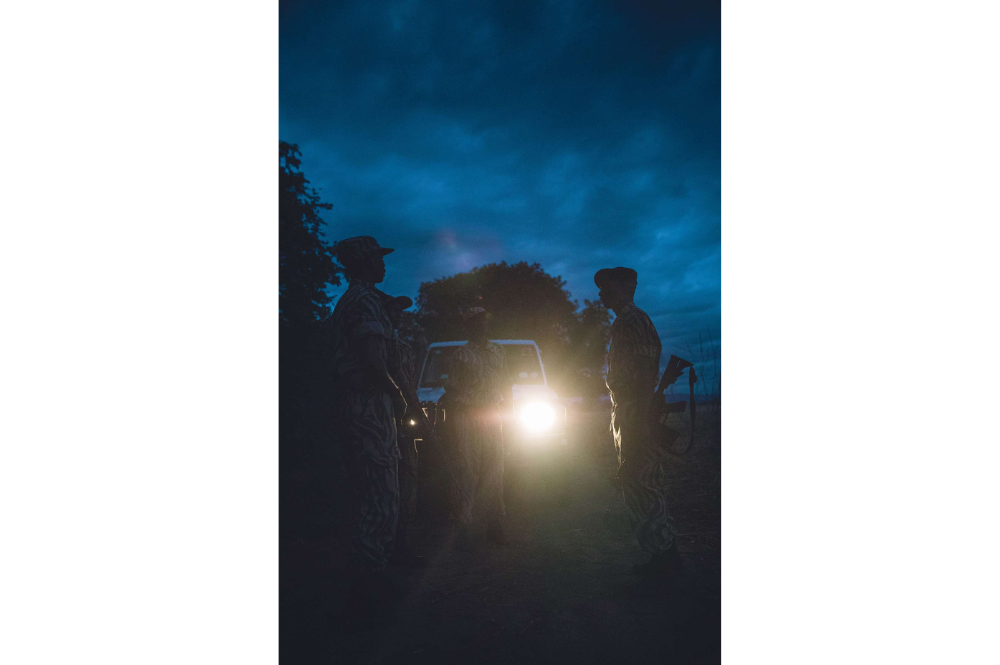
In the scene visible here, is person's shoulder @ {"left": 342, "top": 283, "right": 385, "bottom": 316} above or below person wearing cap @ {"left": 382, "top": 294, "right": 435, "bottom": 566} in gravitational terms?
above

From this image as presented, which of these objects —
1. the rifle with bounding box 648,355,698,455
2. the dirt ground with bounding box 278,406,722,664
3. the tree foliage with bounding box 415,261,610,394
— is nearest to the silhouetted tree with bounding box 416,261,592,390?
the tree foliage with bounding box 415,261,610,394

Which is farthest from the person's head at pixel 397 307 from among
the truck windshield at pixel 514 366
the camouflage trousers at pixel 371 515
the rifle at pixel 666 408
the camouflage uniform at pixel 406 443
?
the rifle at pixel 666 408

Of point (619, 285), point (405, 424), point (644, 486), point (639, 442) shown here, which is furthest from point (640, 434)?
point (405, 424)

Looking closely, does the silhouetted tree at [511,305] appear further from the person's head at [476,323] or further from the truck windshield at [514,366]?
the person's head at [476,323]

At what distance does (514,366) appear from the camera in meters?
7.06

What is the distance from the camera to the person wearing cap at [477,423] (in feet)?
15.7

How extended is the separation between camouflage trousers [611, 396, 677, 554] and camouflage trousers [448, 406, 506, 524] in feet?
5.02

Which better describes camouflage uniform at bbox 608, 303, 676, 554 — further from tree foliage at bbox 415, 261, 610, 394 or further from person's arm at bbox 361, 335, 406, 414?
tree foliage at bbox 415, 261, 610, 394

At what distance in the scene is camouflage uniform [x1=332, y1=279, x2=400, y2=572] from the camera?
328 cm

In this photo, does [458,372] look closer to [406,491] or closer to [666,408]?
[406,491]

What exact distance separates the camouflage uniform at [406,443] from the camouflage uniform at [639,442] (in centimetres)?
170

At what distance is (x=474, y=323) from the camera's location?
188 inches

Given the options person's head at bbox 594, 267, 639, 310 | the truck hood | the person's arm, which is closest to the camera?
the person's arm
